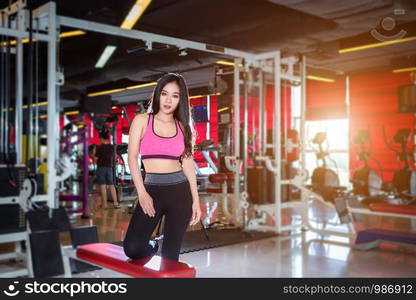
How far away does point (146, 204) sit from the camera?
6.25ft

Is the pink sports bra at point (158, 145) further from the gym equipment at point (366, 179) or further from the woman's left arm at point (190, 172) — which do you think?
the gym equipment at point (366, 179)

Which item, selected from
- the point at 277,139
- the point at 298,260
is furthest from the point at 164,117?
the point at 277,139

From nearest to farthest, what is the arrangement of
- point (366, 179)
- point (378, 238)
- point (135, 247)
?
point (135, 247) → point (378, 238) → point (366, 179)

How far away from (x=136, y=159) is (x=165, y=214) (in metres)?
0.27

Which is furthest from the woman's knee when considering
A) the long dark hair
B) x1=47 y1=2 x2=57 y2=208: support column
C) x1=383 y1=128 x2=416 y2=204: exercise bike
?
x1=383 y1=128 x2=416 y2=204: exercise bike

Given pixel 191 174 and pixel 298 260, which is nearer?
pixel 191 174

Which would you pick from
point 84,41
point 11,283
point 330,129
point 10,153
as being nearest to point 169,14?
point 84,41

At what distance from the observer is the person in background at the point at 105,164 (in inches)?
91.4

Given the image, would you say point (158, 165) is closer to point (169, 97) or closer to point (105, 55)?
point (169, 97)

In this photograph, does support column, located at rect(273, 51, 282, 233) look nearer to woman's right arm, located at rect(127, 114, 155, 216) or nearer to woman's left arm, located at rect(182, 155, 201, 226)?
woman's left arm, located at rect(182, 155, 201, 226)

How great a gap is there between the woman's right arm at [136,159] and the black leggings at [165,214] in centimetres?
3

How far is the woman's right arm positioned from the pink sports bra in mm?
26

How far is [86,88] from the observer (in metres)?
2.95

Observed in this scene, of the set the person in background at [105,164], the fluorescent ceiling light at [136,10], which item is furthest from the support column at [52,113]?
the fluorescent ceiling light at [136,10]
